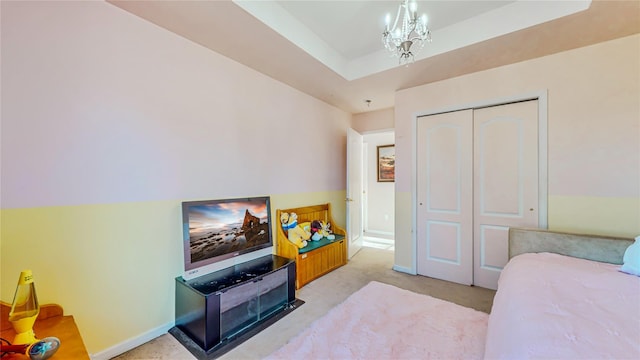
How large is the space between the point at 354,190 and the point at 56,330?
345 cm

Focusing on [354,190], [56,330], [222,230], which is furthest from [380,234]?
[56,330]

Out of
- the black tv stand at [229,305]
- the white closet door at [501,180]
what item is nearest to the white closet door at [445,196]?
the white closet door at [501,180]

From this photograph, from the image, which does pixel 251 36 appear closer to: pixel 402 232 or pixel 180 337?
pixel 180 337

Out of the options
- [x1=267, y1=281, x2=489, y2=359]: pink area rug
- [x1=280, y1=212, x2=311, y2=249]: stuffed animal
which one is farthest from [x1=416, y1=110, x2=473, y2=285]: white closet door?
[x1=280, y1=212, x2=311, y2=249]: stuffed animal

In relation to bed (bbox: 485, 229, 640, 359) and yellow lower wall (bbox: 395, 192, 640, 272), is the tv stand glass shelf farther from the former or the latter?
yellow lower wall (bbox: 395, 192, 640, 272)

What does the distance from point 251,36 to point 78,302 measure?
90.9 inches

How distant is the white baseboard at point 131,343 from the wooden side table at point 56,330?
49 centimetres

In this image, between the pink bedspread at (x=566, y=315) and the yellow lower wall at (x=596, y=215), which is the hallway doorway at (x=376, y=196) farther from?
the pink bedspread at (x=566, y=315)

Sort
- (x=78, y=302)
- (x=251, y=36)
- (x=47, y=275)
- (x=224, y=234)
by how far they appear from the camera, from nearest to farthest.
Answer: (x=47, y=275) → (x=78, y=302) → (x=251, y=36) → (x=224, y=234)

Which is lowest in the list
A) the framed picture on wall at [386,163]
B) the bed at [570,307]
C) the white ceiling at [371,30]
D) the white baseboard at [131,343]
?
the white baseboard at [131,343]

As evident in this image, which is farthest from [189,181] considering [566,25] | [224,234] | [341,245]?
[566,25]

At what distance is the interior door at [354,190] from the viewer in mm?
3885

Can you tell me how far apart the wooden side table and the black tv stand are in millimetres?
686

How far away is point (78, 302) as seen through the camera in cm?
162
